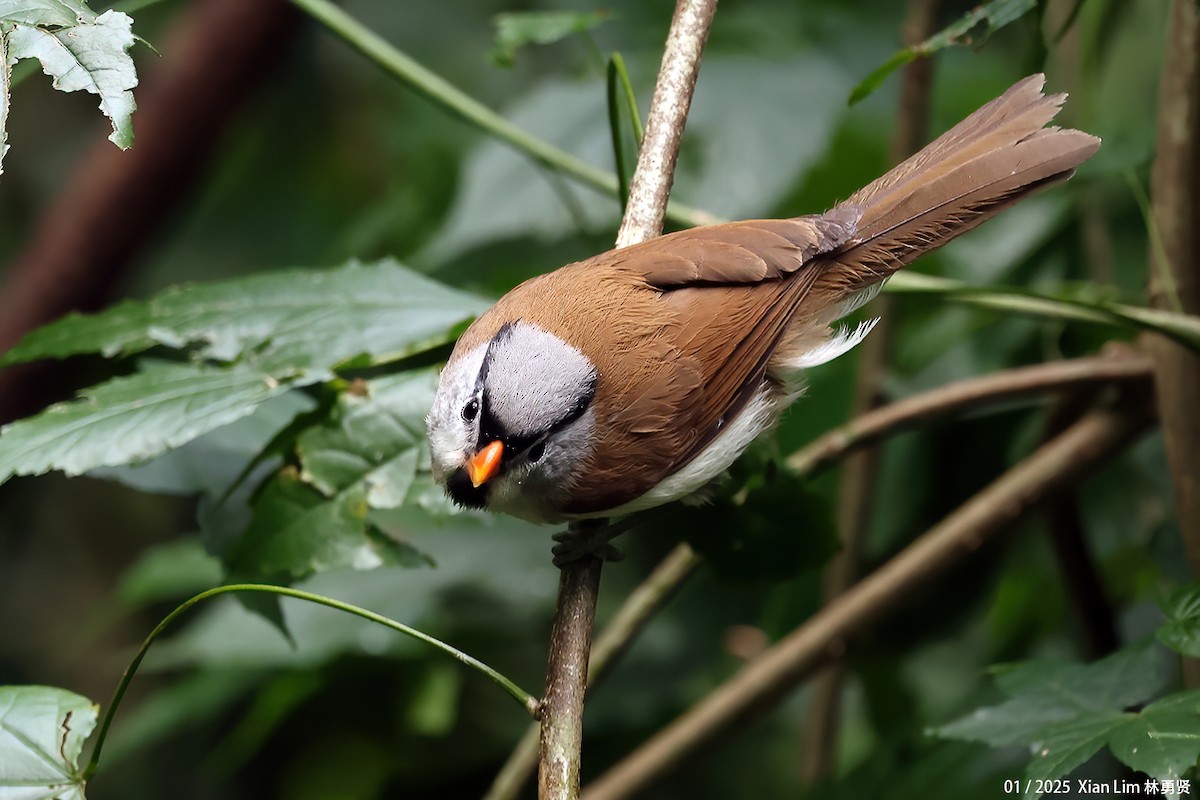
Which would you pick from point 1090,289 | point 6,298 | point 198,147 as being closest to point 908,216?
point 1090,289

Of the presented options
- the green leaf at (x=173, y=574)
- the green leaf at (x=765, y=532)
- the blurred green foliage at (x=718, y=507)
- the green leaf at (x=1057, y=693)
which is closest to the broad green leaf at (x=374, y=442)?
the blurred green foliage at (x=718, y=507)

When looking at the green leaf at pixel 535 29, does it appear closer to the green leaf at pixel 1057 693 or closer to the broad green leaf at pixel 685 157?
the broad green leaf at pixel 685 157

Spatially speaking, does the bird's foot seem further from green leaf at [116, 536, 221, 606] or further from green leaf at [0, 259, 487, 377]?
green leaf at [116, 536, 221, 606]

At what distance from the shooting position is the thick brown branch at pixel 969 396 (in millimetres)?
2404

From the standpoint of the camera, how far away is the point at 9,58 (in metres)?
1.59

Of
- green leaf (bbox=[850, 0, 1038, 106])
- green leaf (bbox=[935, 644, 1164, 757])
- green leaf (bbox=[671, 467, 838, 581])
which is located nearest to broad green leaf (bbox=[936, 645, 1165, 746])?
green leaf (bbox=[935, 644, 1164, 757])

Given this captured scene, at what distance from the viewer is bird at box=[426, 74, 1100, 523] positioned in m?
2.12

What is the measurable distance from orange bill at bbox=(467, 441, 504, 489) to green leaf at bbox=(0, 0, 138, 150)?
80 centimetres

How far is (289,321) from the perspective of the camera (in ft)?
7.27

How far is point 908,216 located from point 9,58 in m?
1.63

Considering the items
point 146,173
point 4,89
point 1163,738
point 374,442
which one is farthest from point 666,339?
point 146,173

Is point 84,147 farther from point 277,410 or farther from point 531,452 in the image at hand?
point 531,452

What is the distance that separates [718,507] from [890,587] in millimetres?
629

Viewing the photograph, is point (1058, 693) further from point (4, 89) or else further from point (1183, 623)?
point (4, 89)
